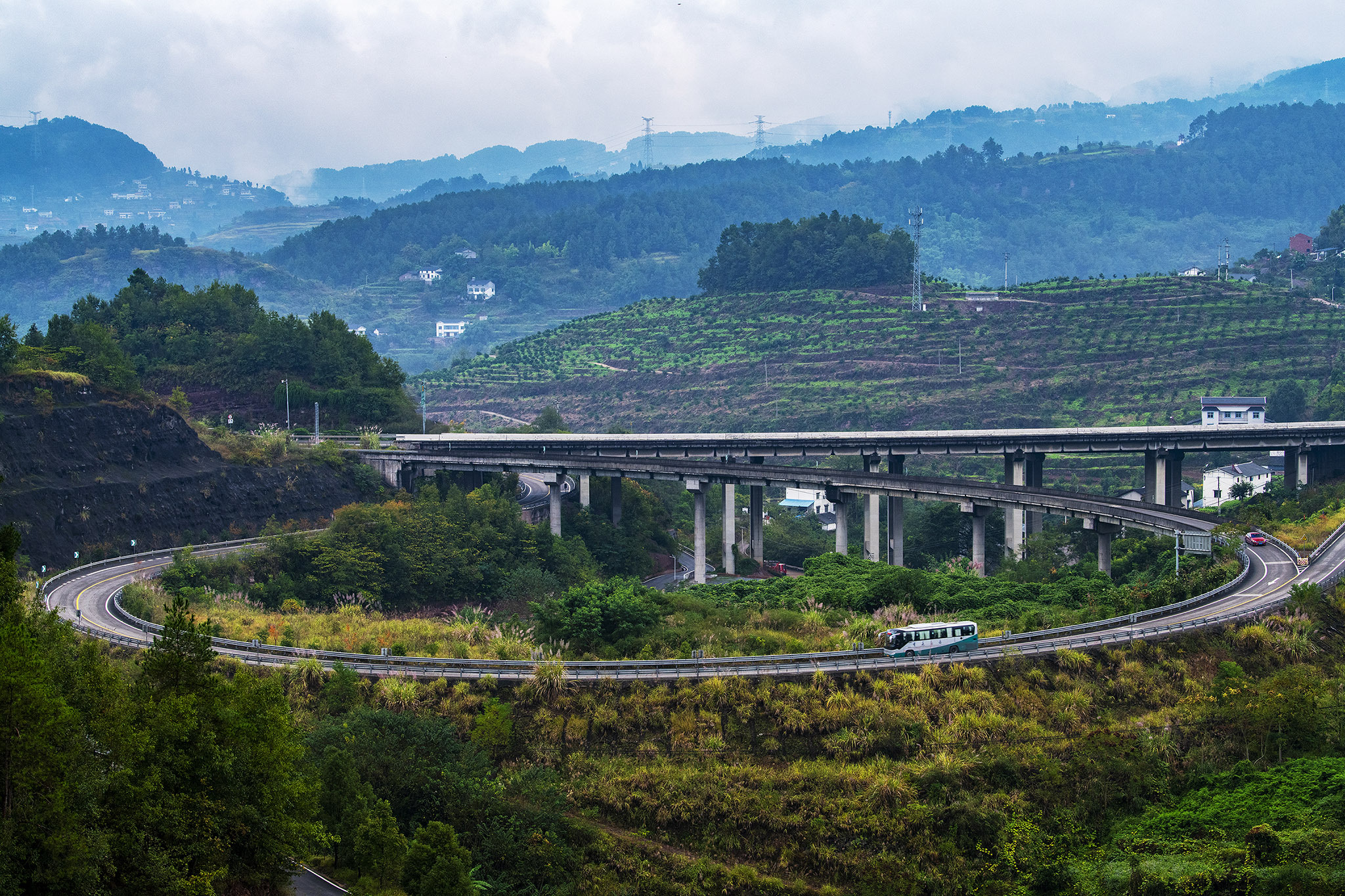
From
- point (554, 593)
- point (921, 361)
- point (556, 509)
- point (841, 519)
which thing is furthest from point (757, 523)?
point (921, 361)

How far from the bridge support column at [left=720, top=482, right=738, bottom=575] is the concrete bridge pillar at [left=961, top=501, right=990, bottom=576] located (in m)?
16.8

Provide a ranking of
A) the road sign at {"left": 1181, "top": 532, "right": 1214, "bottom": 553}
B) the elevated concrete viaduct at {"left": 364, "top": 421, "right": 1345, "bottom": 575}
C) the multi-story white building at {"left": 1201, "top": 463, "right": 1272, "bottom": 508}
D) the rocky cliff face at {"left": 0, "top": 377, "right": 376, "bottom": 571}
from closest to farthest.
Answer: the road sign at {"left": 1181, "top": 532, "right": 1214, "bottom": 553} < the rocky cliff face at {"left": 0, "top": 377, "right": 376, "bottom": 571} < the elevated concrete viaduct at {"left": 364, "top": 421, "right": 1345, "bottom": 575} < the multi-story white building at {"left": 1201, "top": 463, "right": 1272, "bottom": 508}

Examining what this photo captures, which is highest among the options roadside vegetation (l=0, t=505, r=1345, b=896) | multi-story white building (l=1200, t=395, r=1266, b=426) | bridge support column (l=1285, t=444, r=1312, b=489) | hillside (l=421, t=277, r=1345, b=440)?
hillside (l=421, t=277, r=1345, b=440)

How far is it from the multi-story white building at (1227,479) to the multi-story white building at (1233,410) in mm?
4261

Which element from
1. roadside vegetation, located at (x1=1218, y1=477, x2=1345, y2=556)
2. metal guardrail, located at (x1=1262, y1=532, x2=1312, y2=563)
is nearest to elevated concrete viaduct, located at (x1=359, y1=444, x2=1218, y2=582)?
roadside vegetation, located at (x1=1218, y1=477, x2=1345, y2=556)

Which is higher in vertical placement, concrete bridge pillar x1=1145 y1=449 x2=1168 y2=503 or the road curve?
concrete bridge pillar x1=1145 y1=449 x2=1168 y2=503

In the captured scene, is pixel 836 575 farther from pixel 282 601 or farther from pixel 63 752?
pixel 63 752

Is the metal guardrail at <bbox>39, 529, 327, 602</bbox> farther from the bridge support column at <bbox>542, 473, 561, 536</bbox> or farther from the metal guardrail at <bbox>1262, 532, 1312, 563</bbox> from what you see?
the metal guardrail at <bbox>1262, 532, 1312, 563</bbox>

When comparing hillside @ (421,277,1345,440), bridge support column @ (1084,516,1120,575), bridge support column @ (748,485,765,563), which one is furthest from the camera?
hillside @ (421,277,1345,440)

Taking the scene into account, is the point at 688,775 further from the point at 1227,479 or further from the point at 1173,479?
the point at 1227,479

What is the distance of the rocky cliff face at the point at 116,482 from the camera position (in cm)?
6838

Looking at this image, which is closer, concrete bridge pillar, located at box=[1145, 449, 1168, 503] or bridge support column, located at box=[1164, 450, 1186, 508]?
concrete bridge pillar, located at box=[1145, 449, 1168, 503]

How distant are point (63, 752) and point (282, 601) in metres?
38.2

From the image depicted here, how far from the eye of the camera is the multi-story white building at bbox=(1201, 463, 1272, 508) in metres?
114
